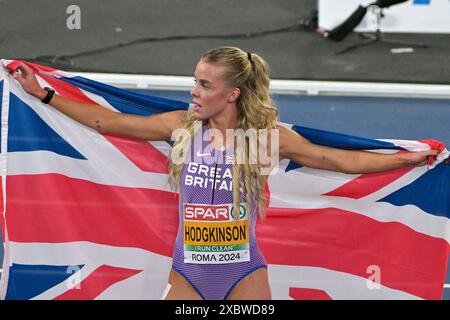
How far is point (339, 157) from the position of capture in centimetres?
562

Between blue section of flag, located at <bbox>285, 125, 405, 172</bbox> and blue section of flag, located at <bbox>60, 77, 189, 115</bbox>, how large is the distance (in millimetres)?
679

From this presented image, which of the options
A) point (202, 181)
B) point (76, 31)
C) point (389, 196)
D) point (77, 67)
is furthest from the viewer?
point (76, 31)

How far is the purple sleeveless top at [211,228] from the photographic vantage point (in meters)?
5.29

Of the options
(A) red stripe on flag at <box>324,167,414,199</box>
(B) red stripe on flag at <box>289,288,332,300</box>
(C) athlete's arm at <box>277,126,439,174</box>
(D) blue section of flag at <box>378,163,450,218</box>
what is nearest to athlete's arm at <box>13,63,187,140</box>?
(C) athlete's arm at <box>277,126,439,174</box>

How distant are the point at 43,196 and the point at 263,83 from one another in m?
1.48

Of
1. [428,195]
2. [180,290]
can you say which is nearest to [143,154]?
[180,290]

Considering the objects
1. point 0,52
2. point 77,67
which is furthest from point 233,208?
point 0,52

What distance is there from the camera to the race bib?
5.30 m

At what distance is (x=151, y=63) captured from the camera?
1041cm

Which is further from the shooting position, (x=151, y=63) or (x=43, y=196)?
(x=151, y=63)

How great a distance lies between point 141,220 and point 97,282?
456 millimetres

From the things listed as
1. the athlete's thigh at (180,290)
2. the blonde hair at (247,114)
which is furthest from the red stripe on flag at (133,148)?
the athlete's thigh at (180,290)

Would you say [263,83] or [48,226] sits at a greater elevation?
[263,83]

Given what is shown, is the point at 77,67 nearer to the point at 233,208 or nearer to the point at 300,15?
the point at 300,15
